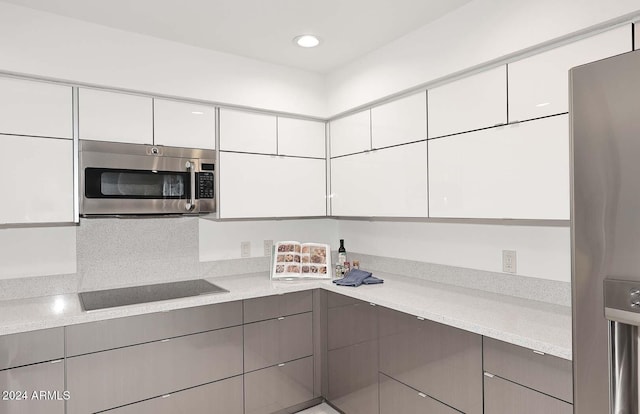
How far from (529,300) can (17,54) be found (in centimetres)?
300

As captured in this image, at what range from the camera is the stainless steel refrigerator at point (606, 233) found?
78cm

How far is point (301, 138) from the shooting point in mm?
3049

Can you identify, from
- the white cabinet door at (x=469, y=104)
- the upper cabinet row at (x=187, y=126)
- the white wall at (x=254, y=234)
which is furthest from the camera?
the white wall at (x=254, y=234)

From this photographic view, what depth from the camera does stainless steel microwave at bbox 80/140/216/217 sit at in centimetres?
223

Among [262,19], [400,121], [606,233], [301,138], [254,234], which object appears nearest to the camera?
[606,233]

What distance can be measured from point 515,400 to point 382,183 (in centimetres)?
146

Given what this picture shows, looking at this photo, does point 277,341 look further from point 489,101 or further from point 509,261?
point 489,101

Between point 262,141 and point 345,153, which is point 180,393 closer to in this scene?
point 262,141

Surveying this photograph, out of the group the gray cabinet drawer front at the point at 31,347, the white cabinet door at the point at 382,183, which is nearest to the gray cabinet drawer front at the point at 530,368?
the white cabinet door at the point at 382,183

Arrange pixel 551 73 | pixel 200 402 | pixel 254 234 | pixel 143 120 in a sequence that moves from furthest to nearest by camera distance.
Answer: pixel 254 234
pixel 143 120
pixel 200 402
pixel 551 73

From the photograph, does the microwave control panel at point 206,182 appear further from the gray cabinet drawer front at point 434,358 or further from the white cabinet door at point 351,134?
the gray cabinet drawer front at point 434,358

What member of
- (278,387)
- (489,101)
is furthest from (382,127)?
(278,387)

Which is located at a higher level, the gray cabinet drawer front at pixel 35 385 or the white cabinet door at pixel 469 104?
the white cabinet door at pixel 469 104

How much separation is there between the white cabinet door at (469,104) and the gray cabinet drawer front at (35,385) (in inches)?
92.4
